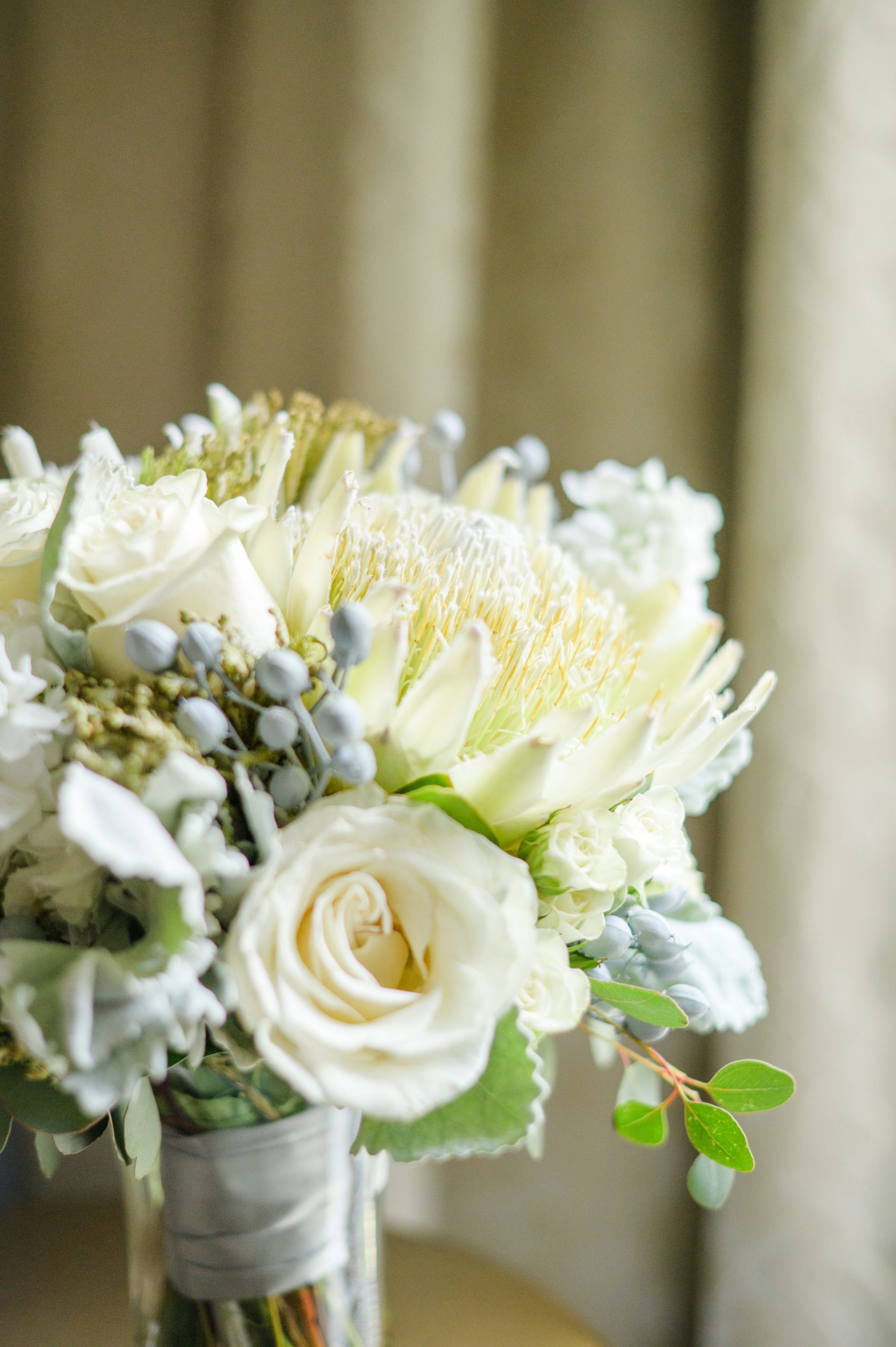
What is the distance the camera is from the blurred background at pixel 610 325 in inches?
31.0

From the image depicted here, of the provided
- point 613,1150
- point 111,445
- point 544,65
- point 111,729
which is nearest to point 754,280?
point 544,65

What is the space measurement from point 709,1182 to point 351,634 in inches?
13.6

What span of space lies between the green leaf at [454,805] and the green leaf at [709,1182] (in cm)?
23

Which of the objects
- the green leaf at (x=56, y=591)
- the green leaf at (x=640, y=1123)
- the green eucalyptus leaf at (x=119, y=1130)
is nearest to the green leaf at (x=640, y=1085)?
the green leaf at (x=640, y=1123)

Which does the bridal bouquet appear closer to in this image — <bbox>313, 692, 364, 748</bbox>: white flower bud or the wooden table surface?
<bbox>313, 692, 364, 748</bbox>: white flower bud

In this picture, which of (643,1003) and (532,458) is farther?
(532,458)

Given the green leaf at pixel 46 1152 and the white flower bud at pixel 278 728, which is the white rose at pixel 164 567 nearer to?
the white flower bud at pixel 278 728

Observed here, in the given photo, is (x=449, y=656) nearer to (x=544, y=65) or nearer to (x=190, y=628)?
(x=190, y=628)

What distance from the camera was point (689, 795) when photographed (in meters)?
0.60

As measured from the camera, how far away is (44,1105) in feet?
1.34

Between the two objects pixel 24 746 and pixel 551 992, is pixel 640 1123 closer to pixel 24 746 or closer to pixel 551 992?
pixel 551 992

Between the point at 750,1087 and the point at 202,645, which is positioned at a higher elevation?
the point at 202,645

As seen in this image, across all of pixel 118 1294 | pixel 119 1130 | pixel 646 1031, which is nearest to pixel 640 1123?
pixel 646 1031

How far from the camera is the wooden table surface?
2.36 feet
